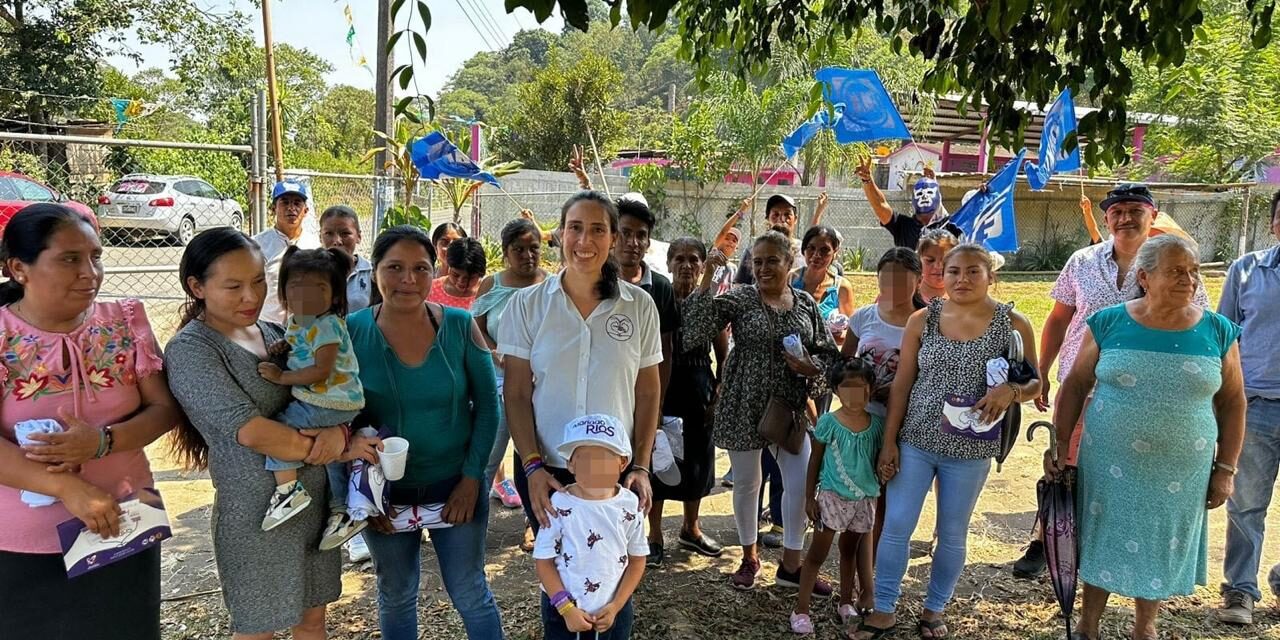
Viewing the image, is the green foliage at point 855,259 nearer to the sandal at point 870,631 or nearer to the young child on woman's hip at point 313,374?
the sandal at point 870,631

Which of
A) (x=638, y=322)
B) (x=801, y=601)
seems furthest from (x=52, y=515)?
(x=801, y=601)

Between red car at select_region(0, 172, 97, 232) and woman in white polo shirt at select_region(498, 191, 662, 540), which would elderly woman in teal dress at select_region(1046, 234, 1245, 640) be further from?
red car at select_region(0, 172, 97, 232)

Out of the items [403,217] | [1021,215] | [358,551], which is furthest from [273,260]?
[1021,215]

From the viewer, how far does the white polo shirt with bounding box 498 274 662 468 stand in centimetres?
264

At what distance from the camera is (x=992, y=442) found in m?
3.17

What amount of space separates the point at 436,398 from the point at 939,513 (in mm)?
2111

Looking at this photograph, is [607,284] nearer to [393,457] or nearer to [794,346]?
[393,457]

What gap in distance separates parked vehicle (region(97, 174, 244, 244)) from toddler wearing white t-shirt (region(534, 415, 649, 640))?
8.02m

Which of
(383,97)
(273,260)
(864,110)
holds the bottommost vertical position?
(273,260)

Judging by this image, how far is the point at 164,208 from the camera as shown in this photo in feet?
40.1

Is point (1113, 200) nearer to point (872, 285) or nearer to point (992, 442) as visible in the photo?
point (992, 442)

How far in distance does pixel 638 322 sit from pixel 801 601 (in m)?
1.56

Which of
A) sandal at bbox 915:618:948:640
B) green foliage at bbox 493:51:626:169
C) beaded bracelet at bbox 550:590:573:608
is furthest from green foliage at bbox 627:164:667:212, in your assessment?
beaded bracelet at bbox 550:590:573:608

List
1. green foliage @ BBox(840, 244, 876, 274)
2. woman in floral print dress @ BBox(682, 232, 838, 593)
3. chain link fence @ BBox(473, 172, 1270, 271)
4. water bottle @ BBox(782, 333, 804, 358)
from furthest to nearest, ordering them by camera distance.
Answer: green foliage @ BBox(840, 244, 876, 274) < chain link fence @ BBox(473, 172, 1270, 271) < woman in floral print dress @ BBox(682, 232, 838, 593) < water bottle @ BBox(782, 333, 804, 358)
